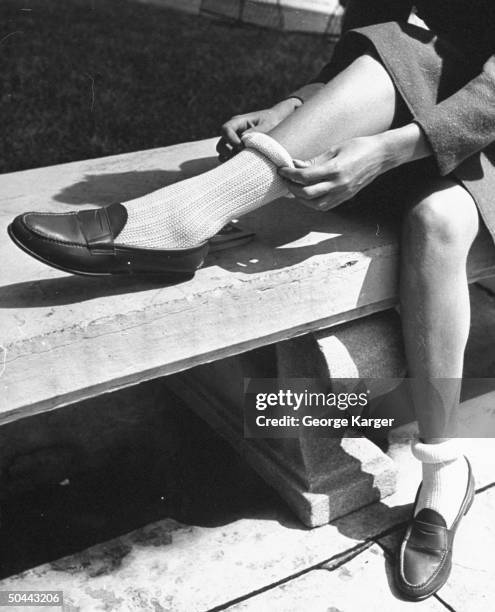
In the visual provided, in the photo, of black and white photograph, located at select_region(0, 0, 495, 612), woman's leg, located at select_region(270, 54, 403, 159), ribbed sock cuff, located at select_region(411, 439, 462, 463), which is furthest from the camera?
ribbed sock cuff, located at select_region(411, 439, 462, 463)

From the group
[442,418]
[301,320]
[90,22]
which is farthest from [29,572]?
[90,22]

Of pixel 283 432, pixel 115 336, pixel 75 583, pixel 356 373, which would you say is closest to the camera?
pixel 115 336

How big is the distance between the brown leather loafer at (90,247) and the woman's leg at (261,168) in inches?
1.0

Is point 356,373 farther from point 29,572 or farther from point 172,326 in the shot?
point 29,572

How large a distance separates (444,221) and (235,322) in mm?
530

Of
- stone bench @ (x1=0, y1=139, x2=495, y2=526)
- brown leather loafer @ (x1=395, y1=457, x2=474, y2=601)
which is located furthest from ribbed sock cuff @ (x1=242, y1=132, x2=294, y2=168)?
brown leather loafer @ (x1=395, y1=457, x2=474, y2=601)

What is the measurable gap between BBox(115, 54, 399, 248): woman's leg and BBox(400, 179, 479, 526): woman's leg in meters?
0.25

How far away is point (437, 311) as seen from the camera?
6.29 ft

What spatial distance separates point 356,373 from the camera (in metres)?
2.07

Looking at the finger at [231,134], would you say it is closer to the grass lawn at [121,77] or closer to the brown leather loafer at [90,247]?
the brown leather loafer at [90,247]

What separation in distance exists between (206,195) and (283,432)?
730 mm

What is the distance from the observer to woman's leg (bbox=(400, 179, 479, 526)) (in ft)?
6.20

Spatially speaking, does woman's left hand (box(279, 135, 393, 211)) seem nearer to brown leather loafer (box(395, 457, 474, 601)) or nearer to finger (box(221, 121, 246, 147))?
finger (box(221, 121, 246, 147))

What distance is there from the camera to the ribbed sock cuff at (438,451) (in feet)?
6.53
